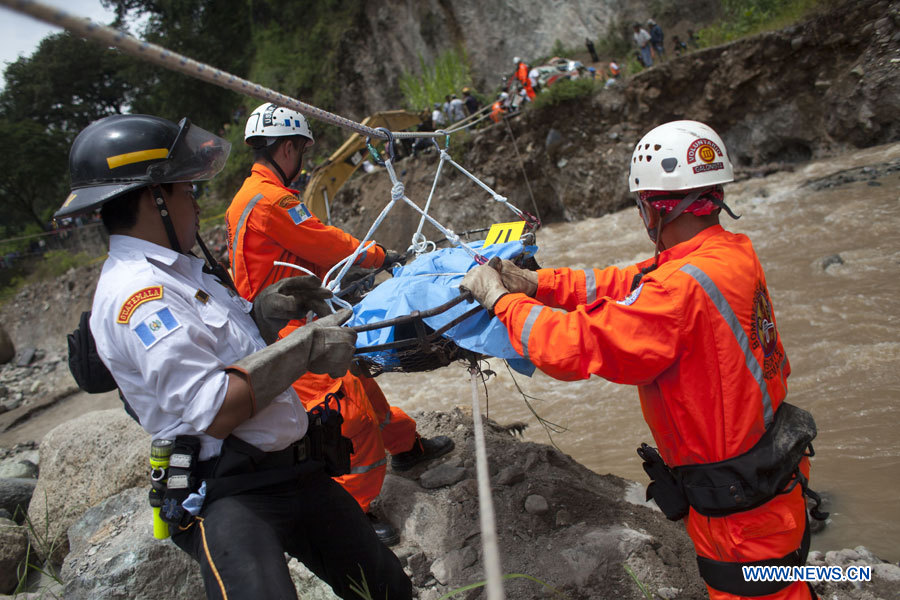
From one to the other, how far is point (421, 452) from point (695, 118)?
12.3 metres

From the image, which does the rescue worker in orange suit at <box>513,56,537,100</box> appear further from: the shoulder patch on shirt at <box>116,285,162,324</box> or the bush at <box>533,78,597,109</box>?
the shoulder patch on shirt at <box>116,285,162,324</box>

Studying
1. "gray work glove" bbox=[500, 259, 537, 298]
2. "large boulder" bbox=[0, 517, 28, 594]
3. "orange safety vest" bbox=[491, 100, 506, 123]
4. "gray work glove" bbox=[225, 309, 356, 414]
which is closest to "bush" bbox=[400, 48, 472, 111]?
"orange safety vest" bbox=[491, 100, 506, 123]

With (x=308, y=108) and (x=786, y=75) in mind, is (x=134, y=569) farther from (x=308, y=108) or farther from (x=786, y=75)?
(x=786, y=75)

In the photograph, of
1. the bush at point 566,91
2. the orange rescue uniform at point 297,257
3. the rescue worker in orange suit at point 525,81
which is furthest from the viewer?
the rescue worker in orange suit at point 525,81

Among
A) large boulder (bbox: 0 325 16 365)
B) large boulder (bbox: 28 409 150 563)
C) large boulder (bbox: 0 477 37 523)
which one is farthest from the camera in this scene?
large boulder (bbox: 0 325 16 365)

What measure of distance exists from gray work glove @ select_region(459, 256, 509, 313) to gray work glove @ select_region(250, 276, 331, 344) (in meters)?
0.67

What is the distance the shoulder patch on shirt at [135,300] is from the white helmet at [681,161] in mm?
1749

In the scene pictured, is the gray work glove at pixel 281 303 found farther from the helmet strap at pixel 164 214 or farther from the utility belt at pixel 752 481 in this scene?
the utility belt at pixel 752 481

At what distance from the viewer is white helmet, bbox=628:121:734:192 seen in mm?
2100

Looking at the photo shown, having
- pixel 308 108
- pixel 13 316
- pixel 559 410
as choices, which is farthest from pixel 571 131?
pixel 13 316

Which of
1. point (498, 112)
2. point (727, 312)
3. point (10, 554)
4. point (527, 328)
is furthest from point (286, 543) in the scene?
point (498, 112)

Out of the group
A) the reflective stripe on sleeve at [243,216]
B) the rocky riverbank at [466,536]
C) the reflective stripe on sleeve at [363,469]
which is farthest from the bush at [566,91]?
the reflective stripe on sleeve at [363,469]

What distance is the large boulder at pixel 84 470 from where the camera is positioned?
4.33 meters

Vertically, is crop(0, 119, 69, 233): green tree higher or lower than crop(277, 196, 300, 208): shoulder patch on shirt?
higher
